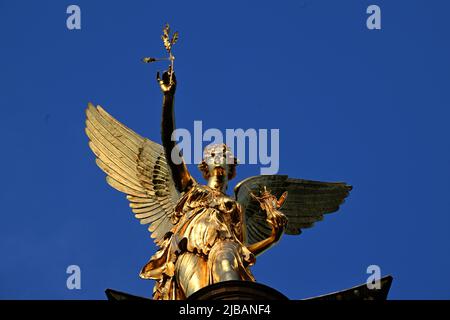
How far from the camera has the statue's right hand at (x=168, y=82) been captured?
19.0 m

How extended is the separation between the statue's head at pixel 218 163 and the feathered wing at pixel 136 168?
1205mm

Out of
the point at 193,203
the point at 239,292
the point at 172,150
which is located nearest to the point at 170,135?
the point at 172,150

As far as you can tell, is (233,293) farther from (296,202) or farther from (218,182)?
(296,202)

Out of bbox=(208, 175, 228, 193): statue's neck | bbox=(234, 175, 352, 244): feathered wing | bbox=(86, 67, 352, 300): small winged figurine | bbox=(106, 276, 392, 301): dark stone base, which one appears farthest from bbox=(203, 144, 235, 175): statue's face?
bbox=(106, 276, 392, 301): dark stone base

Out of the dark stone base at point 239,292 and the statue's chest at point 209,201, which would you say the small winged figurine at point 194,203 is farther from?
the dark stone base at point 239,292

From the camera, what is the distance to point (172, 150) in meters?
19.4

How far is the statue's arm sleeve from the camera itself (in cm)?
1911

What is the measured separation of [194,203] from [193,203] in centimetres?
2

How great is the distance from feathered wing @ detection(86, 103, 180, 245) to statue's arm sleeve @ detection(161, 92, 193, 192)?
1421 millimetres

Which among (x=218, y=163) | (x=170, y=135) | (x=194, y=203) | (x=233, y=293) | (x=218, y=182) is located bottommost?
(x=233, y=293)

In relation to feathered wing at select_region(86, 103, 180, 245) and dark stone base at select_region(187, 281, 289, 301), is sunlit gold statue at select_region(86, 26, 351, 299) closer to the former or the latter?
feathered wing at select_region(86, 103, 180, 245)

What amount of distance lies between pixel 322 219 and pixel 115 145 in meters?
3.77
